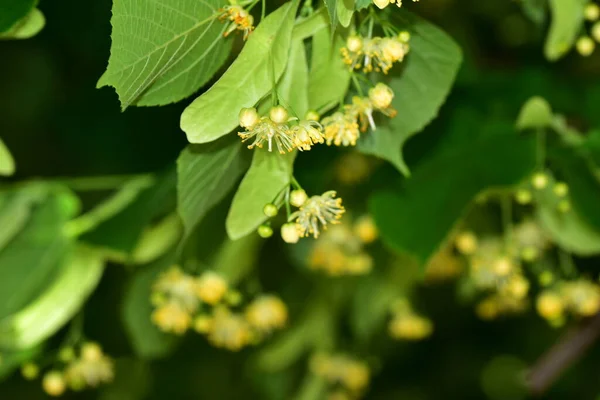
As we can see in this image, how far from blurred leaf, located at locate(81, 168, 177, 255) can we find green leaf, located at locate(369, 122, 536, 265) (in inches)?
12.2

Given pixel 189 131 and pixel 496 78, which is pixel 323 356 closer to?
pixel 496 78

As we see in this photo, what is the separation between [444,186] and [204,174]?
0.41 meters

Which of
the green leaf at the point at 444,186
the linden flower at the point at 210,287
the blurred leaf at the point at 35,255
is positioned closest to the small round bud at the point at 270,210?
the green leaf at the point at 444,186

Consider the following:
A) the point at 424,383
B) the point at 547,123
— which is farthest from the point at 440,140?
the point at 424,383

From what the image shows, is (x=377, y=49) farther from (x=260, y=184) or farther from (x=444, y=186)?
(x=444, y=186)

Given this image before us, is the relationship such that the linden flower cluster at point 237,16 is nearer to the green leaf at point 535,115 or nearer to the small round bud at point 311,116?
the small round bud at point 311,116

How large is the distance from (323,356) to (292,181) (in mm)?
946

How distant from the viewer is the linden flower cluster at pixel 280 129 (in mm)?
675

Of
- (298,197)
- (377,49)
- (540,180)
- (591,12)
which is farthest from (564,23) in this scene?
(298,197)

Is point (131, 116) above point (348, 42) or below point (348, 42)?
below

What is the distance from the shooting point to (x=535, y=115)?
1094mm

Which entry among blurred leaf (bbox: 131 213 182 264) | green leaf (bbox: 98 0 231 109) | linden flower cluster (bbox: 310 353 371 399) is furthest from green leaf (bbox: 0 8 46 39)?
linden flower cluster (bbox: 310 353 371 399)

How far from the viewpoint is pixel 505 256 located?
1169 millimetres

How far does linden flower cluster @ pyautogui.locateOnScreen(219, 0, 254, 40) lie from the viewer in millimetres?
710
